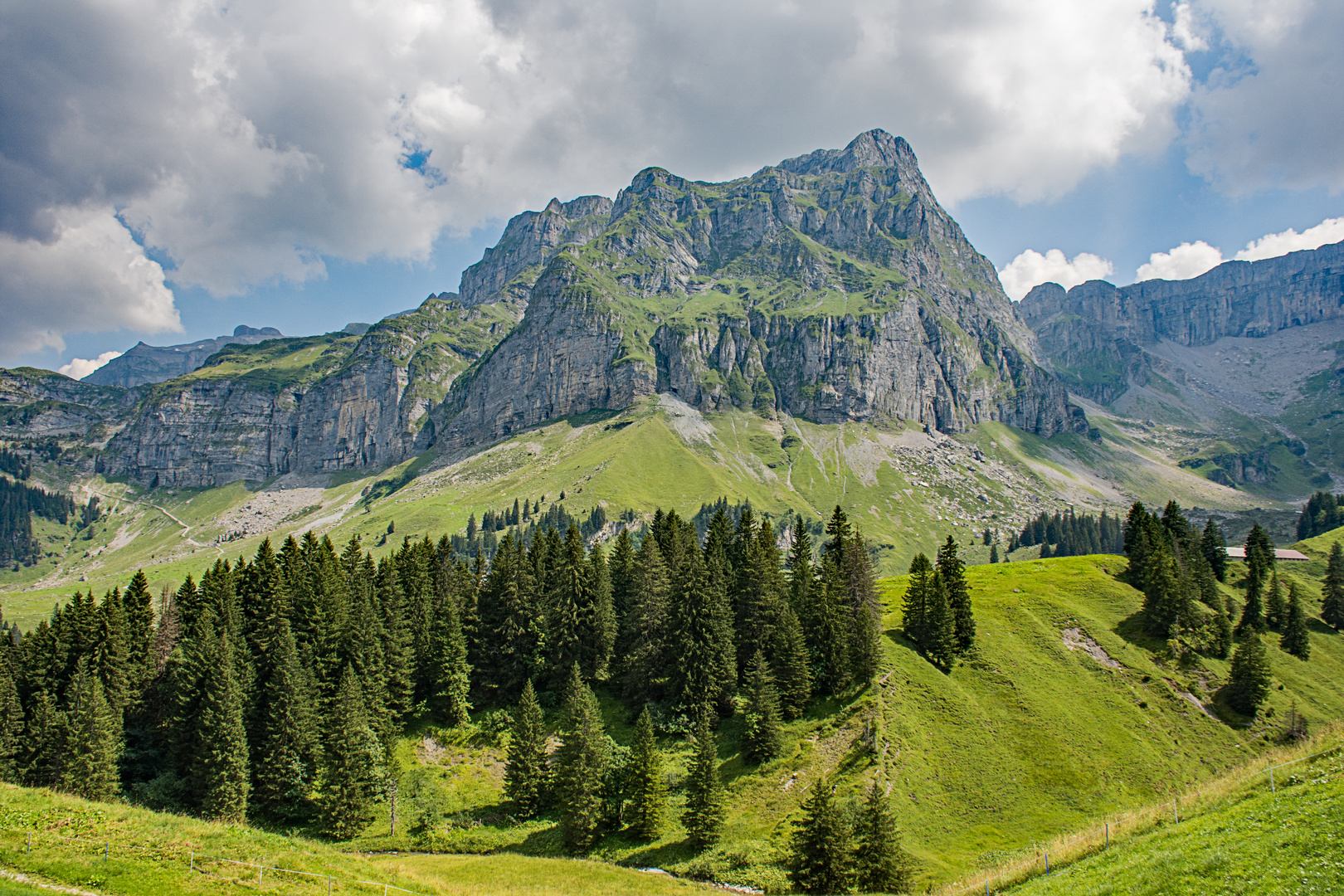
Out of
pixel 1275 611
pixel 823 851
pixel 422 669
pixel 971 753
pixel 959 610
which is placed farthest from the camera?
pixel 1275 611

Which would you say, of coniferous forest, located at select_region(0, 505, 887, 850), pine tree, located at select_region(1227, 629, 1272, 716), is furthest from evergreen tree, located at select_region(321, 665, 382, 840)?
pine tree, located at select_region(1227, 629, 1272, 716)

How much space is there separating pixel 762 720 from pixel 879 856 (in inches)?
767

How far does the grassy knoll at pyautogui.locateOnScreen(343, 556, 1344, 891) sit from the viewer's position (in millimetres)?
51250

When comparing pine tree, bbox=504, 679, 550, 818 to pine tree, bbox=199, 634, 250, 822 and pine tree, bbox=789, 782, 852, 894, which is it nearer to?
pine tree, bbox=199, 634, 250, 822

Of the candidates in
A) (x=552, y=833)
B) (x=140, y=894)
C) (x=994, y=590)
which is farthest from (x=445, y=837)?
(x=994, y=590)

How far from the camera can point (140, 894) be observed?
2383 centimetres

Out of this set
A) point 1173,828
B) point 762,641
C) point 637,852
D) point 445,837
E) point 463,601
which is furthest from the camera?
point 463,601

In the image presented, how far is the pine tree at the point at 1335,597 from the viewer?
3871 inches

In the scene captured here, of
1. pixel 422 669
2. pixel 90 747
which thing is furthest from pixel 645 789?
pixel 90 747

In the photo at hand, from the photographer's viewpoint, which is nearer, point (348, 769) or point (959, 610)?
point (348, 769)

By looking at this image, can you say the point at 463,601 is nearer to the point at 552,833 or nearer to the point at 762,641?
the point at 552,833

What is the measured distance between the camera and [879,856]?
135 feet

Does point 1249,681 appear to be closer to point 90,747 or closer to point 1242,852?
point 1242,852

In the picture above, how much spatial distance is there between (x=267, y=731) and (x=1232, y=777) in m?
72.8
